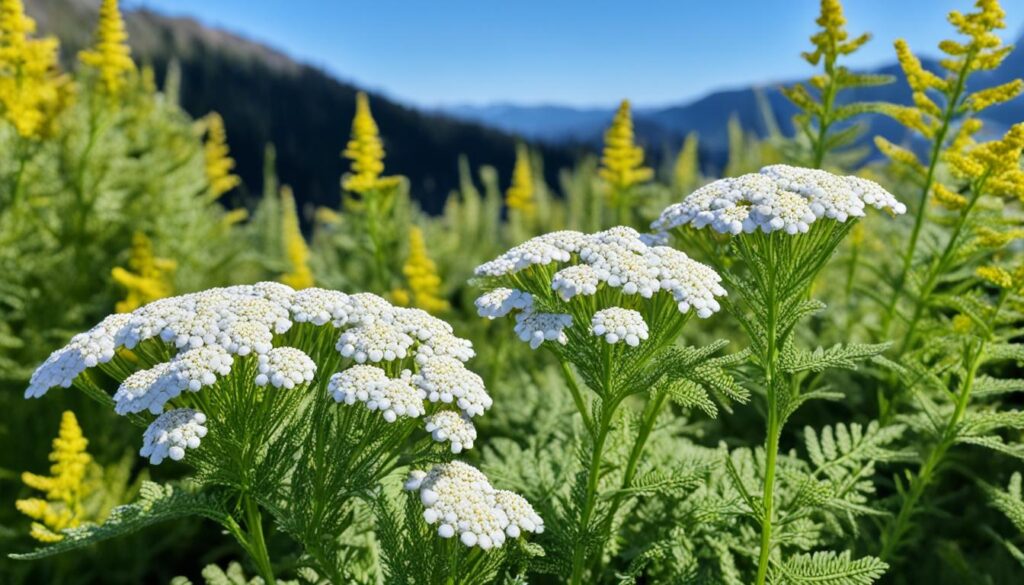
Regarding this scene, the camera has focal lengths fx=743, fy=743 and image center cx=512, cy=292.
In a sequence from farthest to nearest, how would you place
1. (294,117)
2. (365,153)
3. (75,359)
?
(294,117) < (365,153) < (75,359)

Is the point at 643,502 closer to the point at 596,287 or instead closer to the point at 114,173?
the point at 596,287

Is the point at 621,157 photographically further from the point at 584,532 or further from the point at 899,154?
the point at 584,532

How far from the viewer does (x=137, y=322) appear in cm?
207

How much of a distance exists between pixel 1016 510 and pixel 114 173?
5.84 m

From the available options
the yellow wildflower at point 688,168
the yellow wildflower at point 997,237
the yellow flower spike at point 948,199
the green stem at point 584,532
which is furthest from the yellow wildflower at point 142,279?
the yellow wildflower at point 688,168

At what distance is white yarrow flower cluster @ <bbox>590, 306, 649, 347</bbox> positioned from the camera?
5.95ft

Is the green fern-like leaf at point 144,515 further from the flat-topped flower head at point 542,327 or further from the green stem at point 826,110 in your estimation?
the green stem at point 826,110

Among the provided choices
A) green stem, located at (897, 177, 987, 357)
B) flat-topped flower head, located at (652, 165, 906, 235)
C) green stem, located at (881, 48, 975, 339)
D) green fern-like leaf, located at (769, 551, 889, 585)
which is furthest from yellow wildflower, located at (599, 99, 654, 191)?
green fern-like leaf, located at (769, 551, 889, 585)

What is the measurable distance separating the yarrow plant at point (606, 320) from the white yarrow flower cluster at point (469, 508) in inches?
12.8

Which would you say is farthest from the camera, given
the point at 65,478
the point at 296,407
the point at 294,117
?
the point at 294,117

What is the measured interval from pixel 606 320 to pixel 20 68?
468 centimetres

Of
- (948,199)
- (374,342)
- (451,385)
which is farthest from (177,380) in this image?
(948,199)

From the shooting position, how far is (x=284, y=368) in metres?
1.87

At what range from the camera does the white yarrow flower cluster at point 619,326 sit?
1813mm
